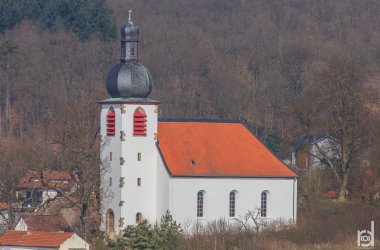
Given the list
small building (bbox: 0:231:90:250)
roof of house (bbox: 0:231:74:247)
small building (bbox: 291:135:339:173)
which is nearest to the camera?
small building (bbox: 0:231:90:250)

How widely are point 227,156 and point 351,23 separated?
91411mm

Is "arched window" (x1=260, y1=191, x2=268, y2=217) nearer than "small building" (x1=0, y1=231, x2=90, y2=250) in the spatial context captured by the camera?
No

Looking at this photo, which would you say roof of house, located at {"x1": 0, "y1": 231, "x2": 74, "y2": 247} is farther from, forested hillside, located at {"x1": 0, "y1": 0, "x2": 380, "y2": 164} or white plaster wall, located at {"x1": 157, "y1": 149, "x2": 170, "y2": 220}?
forested hillside, located at {"x1": 0, "y1": 0, "x2": 380, "y2": 164}

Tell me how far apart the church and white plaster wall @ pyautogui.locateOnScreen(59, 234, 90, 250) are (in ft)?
12.6

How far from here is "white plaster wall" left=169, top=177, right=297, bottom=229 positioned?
64.7 meters

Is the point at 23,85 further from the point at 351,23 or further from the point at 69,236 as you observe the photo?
the point at 69,236

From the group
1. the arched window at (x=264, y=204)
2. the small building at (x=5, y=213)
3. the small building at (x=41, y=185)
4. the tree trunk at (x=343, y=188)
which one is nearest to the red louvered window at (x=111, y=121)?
the small building at (x=41, y=185)

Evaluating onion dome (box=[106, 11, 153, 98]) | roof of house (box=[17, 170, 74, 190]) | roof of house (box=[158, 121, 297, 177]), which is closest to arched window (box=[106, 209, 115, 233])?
roof of house (box=[17, 170, 74, 190])

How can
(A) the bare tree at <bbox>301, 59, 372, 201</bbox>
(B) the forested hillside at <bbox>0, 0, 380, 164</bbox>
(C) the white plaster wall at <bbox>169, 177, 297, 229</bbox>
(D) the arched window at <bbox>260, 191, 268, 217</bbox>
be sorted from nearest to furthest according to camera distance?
(C) the white plaster wall at <bbox>169, 177, 297, 229</bbox> → (D) the arched window at <bbox>260, 191, 268, 217</bbox> → (A) the bare tree at <bbox>301, 59, 372, 201</bbox> → (B) the forested hillside at <bbox>0, 0, 380, 164</bbox>

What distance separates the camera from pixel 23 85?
11938 centimetres

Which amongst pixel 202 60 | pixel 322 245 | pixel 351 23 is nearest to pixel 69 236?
pixel 322 245

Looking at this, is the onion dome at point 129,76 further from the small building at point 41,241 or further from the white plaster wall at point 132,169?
the small building at point 41,241

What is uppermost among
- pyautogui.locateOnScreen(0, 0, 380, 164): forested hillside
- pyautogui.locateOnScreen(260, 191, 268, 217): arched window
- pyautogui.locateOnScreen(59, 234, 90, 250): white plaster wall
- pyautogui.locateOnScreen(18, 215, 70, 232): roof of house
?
pyautogui.locateOnScreen(0, 0, 380, 164): forested hillside

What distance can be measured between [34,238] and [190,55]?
70.8 m
